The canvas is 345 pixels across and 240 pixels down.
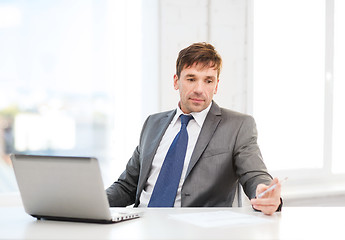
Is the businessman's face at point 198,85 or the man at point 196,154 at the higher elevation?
the businessman's face at point 198,85

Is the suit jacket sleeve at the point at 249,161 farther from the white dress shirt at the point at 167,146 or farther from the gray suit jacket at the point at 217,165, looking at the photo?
the white dress shirt at the point at 167,146

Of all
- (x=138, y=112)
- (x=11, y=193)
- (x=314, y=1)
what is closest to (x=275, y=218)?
(x=138, y=112)

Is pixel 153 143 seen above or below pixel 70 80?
below

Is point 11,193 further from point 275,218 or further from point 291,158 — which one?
point 291,158

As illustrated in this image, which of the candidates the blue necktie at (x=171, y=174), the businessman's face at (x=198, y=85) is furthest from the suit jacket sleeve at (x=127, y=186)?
the businessman's face at (x=198, y=85)

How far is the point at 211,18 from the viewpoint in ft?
10.0

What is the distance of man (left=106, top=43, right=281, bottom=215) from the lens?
6.31 feet

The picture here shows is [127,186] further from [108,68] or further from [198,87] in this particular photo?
[108,68]

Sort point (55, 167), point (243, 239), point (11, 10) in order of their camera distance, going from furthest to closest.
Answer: point (11, 10) < point (55, 167) < point (243, 239)

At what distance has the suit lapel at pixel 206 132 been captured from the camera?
1942 millimetres

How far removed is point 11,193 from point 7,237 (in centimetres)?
162

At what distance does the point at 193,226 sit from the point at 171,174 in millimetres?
647

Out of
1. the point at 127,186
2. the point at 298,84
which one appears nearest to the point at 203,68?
the point at 127,186

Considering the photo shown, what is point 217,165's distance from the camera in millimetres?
1961
